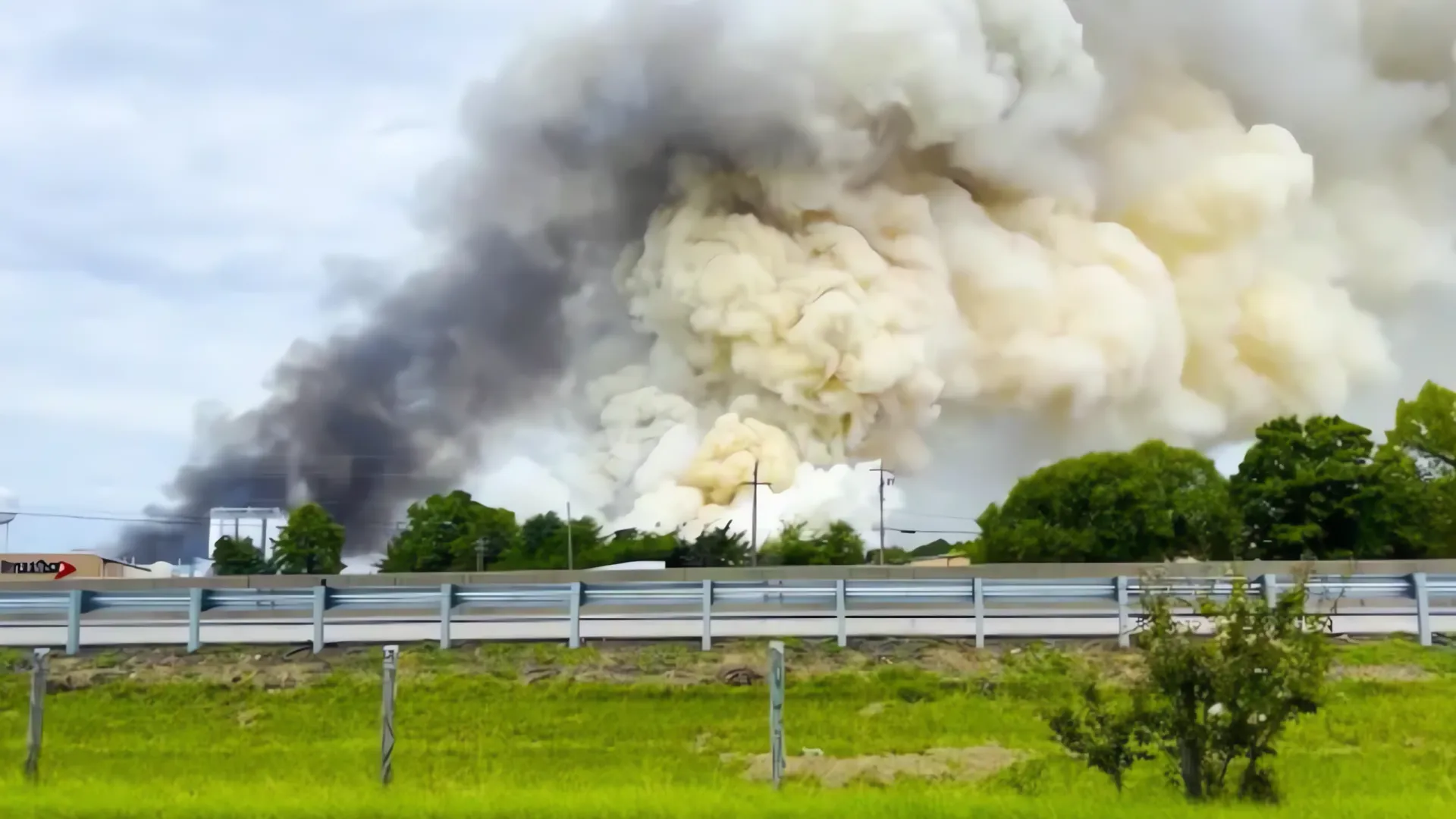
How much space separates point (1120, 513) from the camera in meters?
65.1

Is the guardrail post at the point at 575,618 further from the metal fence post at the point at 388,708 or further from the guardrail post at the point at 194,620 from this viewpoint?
the metal fence post at the point at 388,708

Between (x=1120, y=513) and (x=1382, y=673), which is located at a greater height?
(x=1120, y=513)

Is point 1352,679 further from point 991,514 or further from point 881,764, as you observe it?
point 991,514

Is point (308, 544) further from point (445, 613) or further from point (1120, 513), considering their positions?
point (445, 613)

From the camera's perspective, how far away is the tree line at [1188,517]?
58.0m

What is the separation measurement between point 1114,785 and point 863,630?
759cm

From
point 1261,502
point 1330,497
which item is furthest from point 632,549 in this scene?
point 1330,497

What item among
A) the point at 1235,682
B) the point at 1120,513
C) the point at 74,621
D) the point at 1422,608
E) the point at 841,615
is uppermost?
the point at 1120,513

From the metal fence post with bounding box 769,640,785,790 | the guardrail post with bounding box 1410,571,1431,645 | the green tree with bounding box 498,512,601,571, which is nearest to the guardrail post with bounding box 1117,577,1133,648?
the guardrail post with bounding box 1410,571,1431,645

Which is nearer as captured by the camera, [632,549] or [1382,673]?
[1382,673]

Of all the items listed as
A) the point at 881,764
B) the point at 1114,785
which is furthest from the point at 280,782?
the point at 1114,785

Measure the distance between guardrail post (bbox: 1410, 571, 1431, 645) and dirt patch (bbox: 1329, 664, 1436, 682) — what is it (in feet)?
4.06

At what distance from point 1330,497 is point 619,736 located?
170 ft

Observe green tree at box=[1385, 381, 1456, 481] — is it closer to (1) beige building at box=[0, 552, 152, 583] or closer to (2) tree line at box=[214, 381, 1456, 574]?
(2) tree line at box=[214, 381, 1456, 574]
